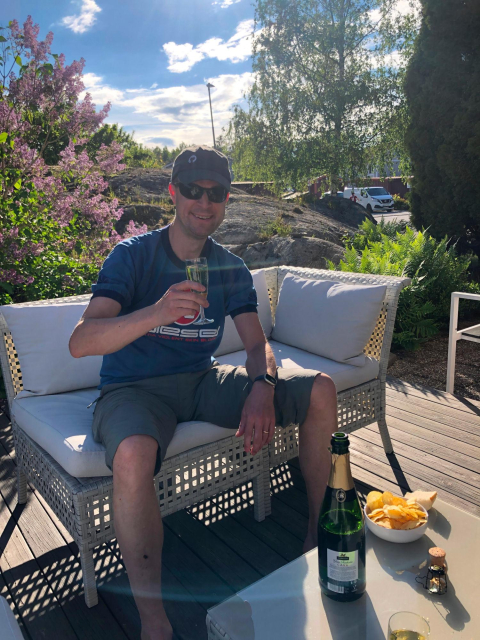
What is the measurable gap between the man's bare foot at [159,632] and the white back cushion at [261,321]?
1526 mm

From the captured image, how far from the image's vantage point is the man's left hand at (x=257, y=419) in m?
1.69

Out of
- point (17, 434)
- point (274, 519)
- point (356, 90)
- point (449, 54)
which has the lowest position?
point (274, 519)

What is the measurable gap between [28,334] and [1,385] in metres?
1.45

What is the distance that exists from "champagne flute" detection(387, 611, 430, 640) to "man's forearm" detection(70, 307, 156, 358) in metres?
0.99

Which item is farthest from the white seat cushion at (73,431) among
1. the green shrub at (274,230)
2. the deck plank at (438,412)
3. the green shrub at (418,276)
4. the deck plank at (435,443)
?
the green shrub at (274,230)

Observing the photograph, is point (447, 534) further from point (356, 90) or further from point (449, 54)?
point (356, 90)

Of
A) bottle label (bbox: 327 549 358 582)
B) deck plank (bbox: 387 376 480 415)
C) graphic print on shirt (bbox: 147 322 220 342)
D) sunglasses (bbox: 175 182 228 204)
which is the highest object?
sunglasses (bbox: 175 182 228 204)

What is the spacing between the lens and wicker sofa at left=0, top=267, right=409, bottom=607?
1.62m

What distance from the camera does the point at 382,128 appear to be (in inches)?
425

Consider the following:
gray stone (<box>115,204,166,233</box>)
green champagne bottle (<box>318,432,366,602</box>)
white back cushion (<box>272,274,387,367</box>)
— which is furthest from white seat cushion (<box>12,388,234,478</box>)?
gray stone (<box>115,204,166,233</box>)

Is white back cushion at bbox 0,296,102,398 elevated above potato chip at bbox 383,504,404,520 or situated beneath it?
elevated above

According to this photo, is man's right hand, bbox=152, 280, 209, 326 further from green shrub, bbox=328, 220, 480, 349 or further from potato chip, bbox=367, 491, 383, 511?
green shrub, bbox=328, 220, 480, 349

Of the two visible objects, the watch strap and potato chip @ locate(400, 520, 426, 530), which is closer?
potato chip @ locate(400, 520, 426, 530)

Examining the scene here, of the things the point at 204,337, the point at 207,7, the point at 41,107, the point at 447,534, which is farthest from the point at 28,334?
the point at 207,7
